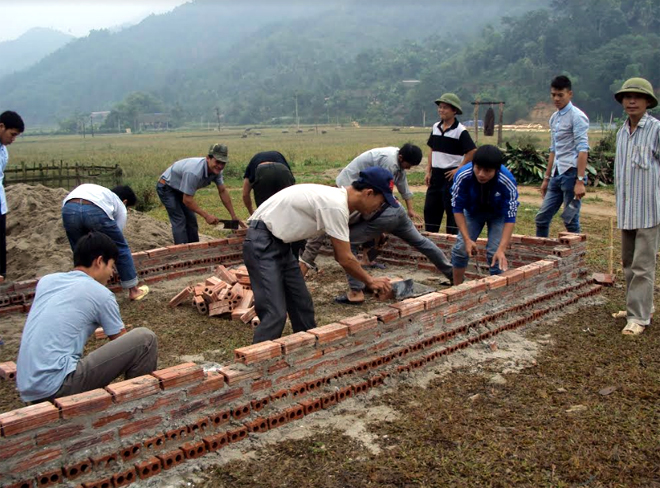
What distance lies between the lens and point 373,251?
7.72m

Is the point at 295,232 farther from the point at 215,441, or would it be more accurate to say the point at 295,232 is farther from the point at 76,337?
the point at 76,337

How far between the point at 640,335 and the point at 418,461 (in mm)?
2939

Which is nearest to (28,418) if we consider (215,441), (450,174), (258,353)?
(215,441)

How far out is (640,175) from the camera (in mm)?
5348

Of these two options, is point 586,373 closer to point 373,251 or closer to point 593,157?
point 373,251

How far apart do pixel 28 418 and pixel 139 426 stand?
0.60 metres

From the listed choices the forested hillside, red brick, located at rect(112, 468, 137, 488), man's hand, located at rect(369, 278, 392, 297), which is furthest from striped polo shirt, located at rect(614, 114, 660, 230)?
the forested hillside

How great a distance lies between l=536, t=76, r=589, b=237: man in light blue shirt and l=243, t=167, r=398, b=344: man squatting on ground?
3267mm

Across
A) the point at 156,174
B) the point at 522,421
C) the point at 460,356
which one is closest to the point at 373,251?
the point at 460,356

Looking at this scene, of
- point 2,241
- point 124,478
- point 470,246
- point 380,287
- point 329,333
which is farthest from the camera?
point 2,241

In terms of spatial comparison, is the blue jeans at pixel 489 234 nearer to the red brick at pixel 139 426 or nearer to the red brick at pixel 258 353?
the red brick at pixel 258 353

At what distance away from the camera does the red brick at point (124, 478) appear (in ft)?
10.9

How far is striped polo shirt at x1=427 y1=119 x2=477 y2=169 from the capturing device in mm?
7617

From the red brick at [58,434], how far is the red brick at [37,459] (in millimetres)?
46
